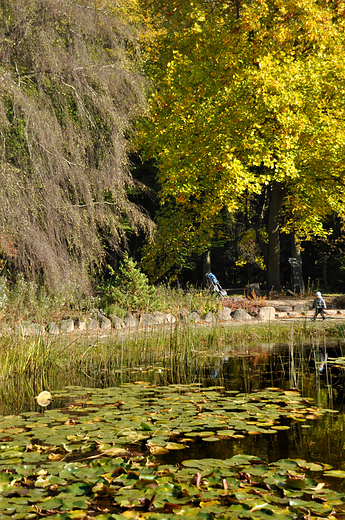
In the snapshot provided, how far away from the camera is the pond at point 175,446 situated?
2.83 m

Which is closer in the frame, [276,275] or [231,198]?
[231,198]

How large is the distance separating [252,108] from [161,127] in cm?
263

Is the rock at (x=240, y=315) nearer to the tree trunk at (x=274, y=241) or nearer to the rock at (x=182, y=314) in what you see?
the rock at (x=182, y=314)

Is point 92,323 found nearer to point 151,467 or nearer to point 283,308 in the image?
point 283,308

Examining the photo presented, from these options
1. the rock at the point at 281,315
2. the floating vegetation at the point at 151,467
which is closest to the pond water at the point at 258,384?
the floating vegetation at the point at 151,467

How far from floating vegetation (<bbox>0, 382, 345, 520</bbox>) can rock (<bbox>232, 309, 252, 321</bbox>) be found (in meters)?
Result: 6.83

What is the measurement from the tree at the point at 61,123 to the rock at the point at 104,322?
3.50 ft

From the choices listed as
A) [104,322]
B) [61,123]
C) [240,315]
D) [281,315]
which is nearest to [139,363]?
[104,322]

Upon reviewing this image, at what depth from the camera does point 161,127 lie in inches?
604

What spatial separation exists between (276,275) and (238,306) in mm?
4252

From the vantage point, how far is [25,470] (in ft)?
10.8

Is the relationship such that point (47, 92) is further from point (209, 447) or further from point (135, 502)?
point (135, 502)

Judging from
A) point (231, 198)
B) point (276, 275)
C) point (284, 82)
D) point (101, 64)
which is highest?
point (284, 82)

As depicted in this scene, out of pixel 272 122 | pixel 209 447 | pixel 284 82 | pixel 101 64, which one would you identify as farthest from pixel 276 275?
pixel 209 447
